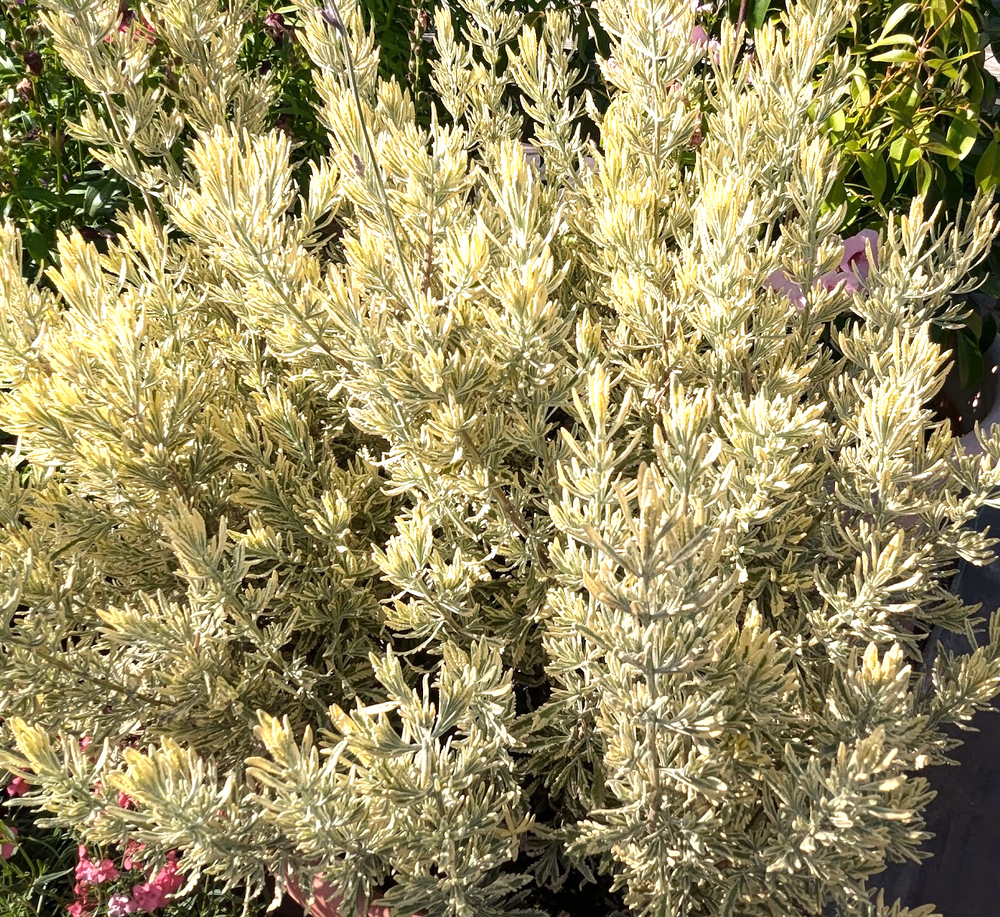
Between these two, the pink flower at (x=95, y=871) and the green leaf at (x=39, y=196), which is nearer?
the pink flower at (x=95, y=871)

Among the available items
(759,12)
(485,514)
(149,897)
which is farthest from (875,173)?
(149,897)

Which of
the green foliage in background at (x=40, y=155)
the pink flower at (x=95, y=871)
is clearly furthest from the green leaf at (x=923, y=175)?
the pink flower at (x=95, y=871)

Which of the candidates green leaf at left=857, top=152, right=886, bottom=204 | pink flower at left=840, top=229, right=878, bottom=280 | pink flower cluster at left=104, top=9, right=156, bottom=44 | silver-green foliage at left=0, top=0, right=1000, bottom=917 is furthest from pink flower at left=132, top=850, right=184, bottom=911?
green leaf at left=857, top=152, right=886, bottom=204

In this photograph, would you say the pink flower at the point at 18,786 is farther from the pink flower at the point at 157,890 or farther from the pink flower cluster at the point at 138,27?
the pink flower cluster at the point at 138,27

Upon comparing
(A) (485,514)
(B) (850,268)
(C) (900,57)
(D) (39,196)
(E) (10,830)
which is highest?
(D) (39,196)

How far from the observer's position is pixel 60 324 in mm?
1221

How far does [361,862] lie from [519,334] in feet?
1.84

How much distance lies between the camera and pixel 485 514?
1.12 m

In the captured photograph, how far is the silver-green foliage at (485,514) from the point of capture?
0.89 m

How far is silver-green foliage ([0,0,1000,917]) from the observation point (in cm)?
89

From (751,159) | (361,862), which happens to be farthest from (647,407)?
(361,862)

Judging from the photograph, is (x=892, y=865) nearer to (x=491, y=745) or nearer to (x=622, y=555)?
(x=491, y=745)

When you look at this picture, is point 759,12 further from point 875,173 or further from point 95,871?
point 95,871

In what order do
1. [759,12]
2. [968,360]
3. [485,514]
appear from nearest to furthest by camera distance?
[485,514], [759,12], [968,360]
